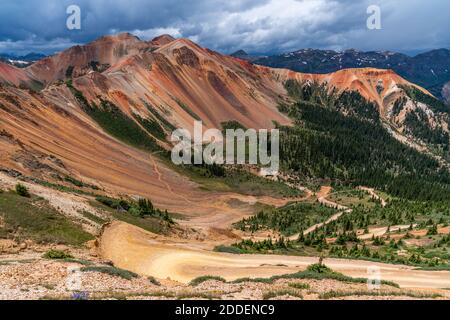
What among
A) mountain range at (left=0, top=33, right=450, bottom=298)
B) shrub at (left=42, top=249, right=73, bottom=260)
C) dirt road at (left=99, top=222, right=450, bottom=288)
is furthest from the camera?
mountain range at (left=0, top=33, right=450, bottom=298)

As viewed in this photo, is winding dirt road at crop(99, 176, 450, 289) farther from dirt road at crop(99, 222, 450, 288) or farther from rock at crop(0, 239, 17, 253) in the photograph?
rock at crop(0, 239, 17, 253)

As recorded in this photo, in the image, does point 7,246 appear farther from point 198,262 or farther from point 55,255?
point 198,262

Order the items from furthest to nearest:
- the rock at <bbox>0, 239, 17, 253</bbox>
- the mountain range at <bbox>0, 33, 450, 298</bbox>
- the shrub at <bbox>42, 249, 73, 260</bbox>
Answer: the mountain range at <bbox>0, 33, 450, 298</bbox> < the rock at <bbox>0, 239, 17, 253</bbox> < the shrub at <bbox>42, 249, 73, 260</bbox>

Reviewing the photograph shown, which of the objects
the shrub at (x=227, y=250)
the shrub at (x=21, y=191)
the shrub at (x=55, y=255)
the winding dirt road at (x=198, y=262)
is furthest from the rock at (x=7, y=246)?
the shrub at (x=227, y=250)

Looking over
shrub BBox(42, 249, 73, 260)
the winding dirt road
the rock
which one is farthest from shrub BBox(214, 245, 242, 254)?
the rock

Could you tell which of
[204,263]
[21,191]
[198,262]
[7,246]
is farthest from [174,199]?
[7,246]

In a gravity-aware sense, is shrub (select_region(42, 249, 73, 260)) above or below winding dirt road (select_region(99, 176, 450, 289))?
above

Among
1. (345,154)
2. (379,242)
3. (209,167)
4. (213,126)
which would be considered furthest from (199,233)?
(345,154)

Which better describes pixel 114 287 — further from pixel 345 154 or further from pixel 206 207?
pixel 345 154

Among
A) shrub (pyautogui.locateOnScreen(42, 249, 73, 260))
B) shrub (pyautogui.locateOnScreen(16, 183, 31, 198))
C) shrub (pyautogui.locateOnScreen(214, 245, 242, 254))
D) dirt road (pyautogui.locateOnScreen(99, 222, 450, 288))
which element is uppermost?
shrub (pyautogui.locateOnScreen(16, 183, 31, 198))

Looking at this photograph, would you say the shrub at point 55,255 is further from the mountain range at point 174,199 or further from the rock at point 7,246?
the rock at point 7,246
